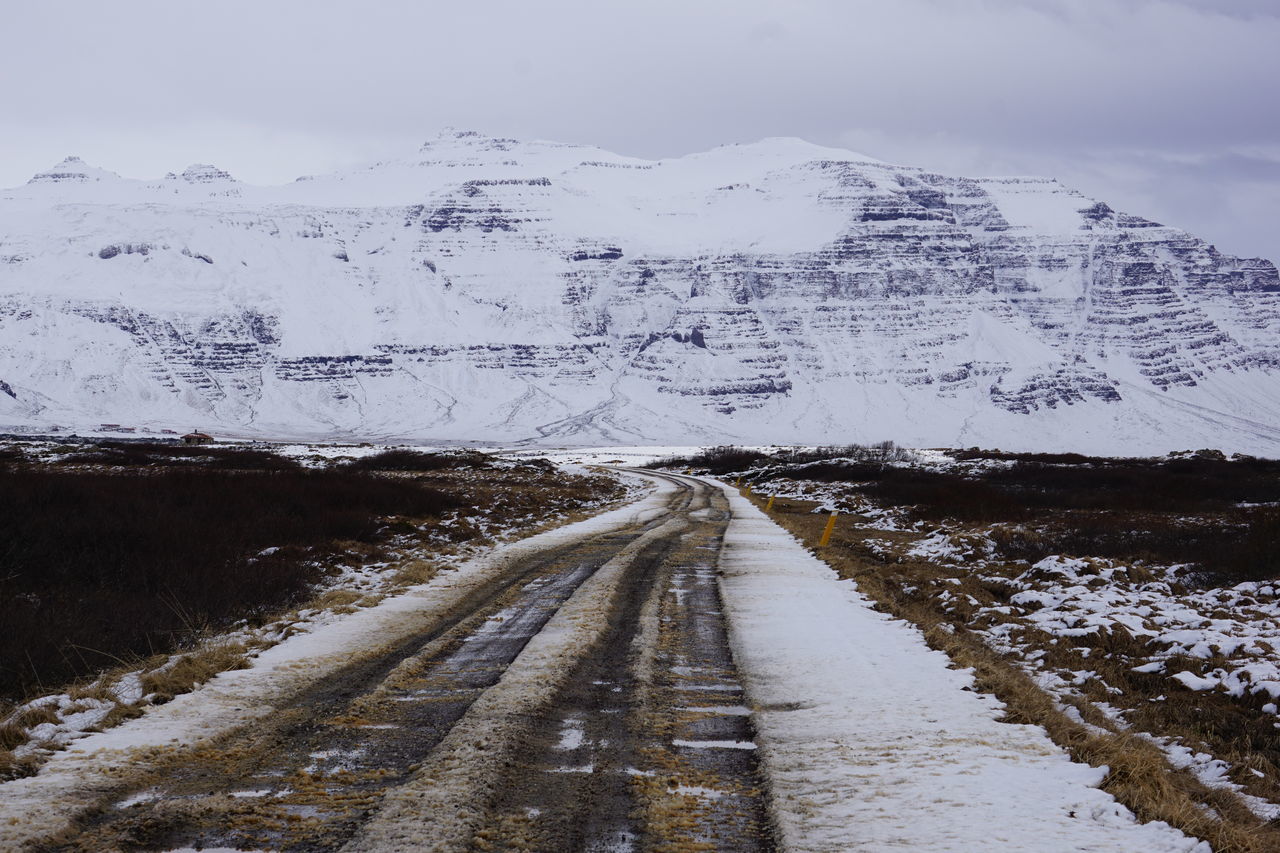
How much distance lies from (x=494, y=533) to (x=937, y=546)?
11078 millimetres

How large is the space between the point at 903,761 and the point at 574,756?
90.6 inches

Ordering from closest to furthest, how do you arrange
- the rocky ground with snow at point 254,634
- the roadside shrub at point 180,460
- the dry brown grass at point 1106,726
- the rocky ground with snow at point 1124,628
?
the dry brown grass at point 1106,726 < the rocky ground with snow at point 254,634 < the rocky ground with snow at point 1124,628 < the roadside shrub at point 180,460

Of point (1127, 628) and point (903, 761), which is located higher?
point (903, 761)

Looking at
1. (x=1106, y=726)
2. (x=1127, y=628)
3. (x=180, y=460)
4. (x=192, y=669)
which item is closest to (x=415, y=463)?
(x=180, y=460)

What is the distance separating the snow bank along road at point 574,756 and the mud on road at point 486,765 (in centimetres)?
2

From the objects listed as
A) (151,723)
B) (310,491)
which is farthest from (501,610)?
(310,491)

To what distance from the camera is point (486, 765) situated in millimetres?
5953

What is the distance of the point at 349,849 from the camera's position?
475 centimetres

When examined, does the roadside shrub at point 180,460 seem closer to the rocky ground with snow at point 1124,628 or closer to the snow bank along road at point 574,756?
the rocky ground with snow at point 1124,628

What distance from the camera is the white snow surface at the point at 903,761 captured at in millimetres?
5207

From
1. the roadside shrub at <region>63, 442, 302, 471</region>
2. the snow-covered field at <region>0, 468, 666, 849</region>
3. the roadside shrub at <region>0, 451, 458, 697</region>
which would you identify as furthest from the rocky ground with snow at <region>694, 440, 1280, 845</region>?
the roadside shrub at <region>63, 442, 302, 471</region>

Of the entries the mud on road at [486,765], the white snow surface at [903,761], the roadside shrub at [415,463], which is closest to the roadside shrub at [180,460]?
the roadside shrub at [415,463]

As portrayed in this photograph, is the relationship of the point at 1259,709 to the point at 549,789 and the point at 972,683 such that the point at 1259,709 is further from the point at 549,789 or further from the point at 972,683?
the point at 549,789

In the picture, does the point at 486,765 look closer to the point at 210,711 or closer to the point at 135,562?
the point at 210,711
